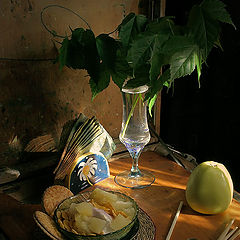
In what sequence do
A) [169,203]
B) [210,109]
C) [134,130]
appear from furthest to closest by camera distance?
[210,109] → [134,130] → [169,203]

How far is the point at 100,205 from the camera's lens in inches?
35.5

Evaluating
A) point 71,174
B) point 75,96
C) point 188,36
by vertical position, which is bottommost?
point 71,174

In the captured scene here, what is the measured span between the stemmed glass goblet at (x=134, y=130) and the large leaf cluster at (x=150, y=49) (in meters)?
0.05

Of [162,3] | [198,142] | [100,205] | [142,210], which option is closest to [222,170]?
[142,210]

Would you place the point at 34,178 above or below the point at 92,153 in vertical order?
below

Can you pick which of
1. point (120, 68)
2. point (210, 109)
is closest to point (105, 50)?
point (120, 68)

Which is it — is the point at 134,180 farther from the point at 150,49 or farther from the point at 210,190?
the point at 150,49

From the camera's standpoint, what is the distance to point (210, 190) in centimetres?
92

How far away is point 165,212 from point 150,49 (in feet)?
1.53

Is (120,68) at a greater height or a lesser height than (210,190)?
greater

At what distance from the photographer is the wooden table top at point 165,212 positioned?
0.87 m

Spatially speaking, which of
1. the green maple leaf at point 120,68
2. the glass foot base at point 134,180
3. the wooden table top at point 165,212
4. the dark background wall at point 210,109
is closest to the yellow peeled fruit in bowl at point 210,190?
the wooden table top at point 165,212

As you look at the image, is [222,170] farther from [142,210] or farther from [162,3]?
[162,3]

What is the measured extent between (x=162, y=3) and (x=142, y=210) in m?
0.89
